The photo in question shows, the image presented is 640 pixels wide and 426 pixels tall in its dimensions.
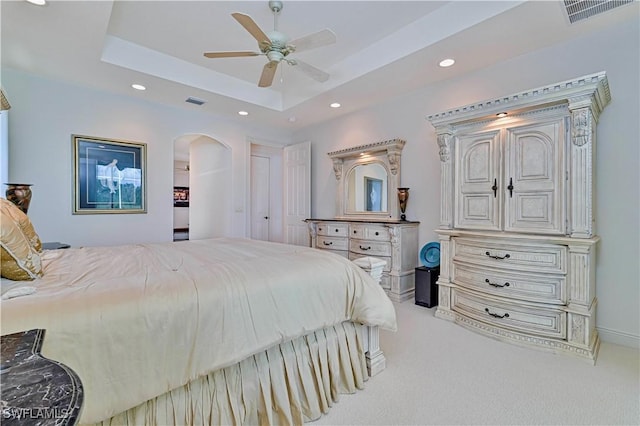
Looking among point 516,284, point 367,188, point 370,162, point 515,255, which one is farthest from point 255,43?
point 516,284

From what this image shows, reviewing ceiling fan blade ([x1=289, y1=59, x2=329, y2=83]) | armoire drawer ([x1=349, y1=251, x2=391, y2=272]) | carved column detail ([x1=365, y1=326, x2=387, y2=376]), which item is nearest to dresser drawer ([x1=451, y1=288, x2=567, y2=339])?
armoire drawer ([x1=349, y1=251, x2=391, y2=272])

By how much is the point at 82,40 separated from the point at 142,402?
315 centimetres

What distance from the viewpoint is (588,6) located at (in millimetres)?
2275

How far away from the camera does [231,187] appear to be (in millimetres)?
5082

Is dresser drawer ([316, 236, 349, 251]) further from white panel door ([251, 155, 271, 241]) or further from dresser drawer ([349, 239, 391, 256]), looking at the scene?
white panel door ([251, 155, 271, 241])

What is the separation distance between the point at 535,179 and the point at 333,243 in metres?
2.62

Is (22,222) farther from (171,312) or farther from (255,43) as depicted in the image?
(255,43)

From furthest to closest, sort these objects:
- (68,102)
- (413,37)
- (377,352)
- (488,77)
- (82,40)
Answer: (68,102), (488,77), (413,37), (82,40), (377,352)

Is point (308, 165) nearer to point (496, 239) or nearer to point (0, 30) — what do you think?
point (496, 239)

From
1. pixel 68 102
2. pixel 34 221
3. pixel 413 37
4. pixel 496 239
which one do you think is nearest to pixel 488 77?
pixel 413 37

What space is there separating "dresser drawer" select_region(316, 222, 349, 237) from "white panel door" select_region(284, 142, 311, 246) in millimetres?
615

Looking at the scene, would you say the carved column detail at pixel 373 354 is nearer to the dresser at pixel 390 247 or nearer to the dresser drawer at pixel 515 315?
the dresser drawer at pixel 515 315

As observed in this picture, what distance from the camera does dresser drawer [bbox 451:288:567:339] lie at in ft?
7.70

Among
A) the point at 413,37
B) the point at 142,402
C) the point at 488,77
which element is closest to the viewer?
the point at 142,402
